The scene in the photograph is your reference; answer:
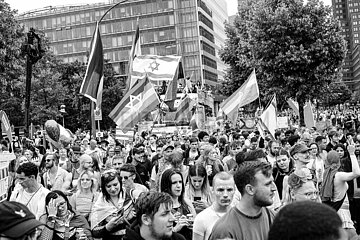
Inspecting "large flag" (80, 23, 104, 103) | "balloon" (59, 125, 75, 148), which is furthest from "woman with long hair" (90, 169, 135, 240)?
"large flag" (80, 23, 104, 103)

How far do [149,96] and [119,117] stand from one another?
1051 mm

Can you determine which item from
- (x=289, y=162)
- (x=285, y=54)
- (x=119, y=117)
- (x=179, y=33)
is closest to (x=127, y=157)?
(x=119, y=117)

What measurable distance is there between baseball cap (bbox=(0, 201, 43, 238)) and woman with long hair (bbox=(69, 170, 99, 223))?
11.6 ft

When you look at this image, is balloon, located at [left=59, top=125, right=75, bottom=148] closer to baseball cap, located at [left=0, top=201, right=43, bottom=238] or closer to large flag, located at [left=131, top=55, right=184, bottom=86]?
large flag, located at [left=131, top=55, right=184, bottom=86]

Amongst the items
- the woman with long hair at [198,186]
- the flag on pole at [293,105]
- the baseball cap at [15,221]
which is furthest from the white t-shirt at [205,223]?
the flag on pole at [293,105]

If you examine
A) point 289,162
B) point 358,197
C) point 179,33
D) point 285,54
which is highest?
point 179,33

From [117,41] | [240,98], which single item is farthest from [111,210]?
[117,41]

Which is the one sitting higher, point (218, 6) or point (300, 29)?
point (218, 6)

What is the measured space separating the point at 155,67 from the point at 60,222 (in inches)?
533

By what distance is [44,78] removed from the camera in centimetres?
4650

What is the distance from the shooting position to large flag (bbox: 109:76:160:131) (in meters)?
12.9

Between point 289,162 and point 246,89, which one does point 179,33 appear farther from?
point 289,162

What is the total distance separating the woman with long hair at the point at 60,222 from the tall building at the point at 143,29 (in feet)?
261

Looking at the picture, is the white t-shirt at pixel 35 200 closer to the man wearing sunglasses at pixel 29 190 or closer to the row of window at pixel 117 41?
the man wearing sunglasses at pixel 29 190
